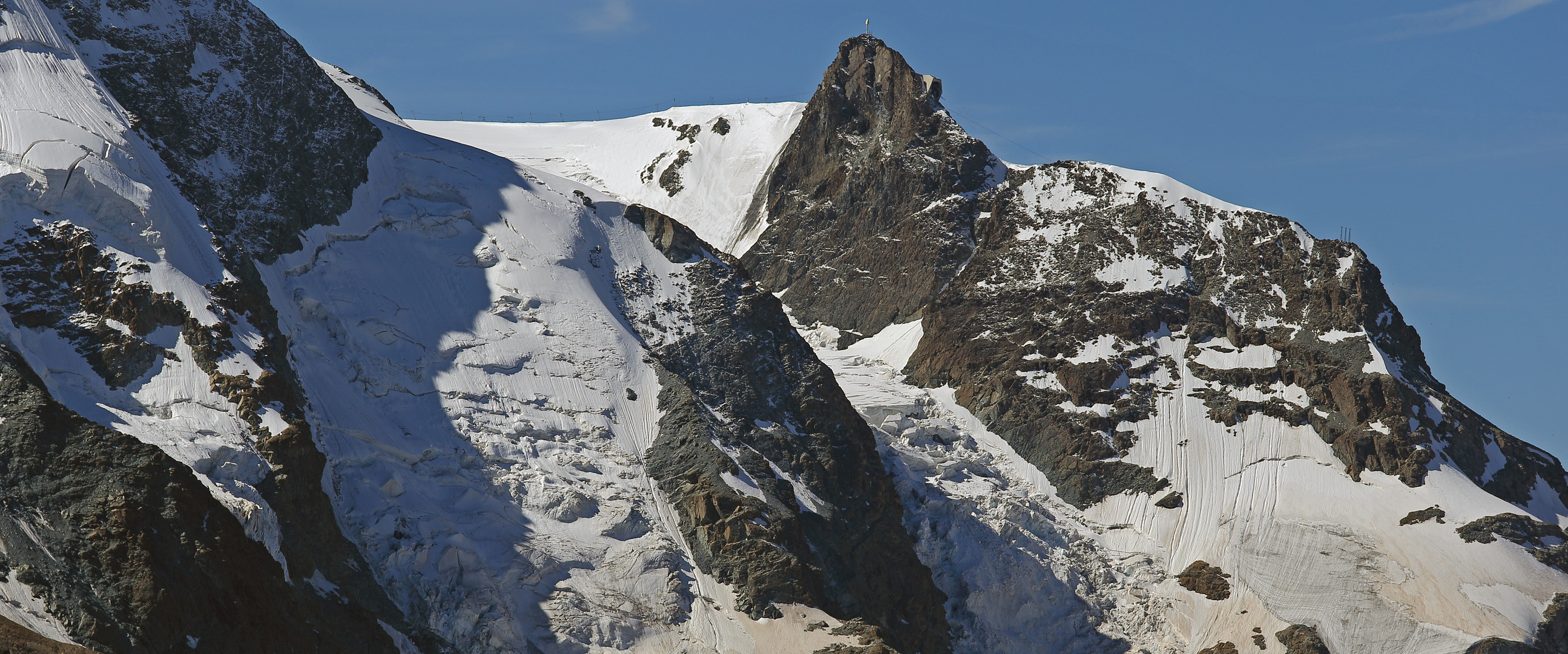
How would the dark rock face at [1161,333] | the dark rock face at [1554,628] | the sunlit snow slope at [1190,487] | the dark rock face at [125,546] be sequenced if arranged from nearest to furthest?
the dark rock face at [125,546]
the dark rock face at [1554,628]
the sunlit snow slope at [1190,487]
the dark rock face at [1161,333]

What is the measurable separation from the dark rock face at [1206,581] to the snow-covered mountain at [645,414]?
0.26m

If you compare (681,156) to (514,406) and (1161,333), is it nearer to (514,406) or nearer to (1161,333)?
(1161,333)

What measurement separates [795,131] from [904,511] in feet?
168

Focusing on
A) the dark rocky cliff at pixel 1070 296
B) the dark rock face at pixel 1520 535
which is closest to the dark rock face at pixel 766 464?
the dark rocky cliff at pixel 1070 296

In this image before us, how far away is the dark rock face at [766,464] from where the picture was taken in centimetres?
7262

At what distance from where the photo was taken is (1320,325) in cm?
9788

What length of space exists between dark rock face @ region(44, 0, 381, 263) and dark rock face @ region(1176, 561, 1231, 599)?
155ft

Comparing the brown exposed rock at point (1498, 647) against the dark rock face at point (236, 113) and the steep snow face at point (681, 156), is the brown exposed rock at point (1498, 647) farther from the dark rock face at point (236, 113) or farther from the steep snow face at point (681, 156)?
the steep snow face at point (681, 156)

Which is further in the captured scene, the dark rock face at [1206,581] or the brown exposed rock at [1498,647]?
the dark rock face at [1206,581]

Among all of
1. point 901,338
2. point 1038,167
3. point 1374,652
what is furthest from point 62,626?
point 1038,167

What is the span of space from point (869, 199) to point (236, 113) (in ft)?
165

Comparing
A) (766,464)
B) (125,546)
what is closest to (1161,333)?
(766,464)

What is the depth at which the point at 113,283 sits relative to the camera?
63.0 meters

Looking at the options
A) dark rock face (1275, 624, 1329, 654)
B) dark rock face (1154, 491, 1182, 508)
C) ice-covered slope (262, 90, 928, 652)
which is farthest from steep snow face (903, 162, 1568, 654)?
ice-covered slope (262, 90, 928, 652)
